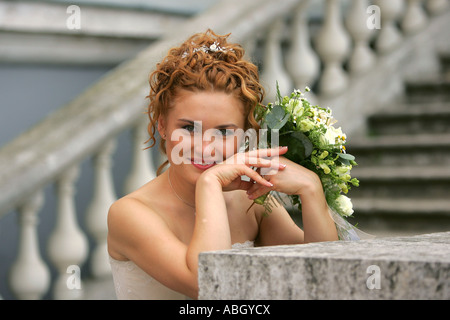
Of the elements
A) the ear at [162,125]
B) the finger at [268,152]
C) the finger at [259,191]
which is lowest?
the finger at [259,191]

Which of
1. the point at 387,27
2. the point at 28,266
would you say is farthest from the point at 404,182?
the point at 28,266

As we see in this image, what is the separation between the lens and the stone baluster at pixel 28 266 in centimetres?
334

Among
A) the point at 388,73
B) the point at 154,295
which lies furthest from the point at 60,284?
the point at 388,73

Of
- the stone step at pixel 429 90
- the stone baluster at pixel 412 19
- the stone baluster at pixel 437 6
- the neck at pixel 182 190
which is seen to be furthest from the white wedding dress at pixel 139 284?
the stone baluster at pixel 437 6

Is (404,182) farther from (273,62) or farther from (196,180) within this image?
(196,180)

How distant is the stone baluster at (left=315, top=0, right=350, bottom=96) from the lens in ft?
16.7

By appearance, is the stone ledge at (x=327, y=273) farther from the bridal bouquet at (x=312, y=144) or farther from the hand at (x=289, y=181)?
the bridal bouquet at (x=312, y=144)

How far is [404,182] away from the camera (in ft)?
15.3

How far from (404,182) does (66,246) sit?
2228 mm

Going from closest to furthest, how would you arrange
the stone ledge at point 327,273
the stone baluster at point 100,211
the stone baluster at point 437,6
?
the stone ledge at point 327,273, the stone baluster at point 100,211, the stone baluster at point 437,6

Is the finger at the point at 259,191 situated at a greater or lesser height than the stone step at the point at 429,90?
lesser

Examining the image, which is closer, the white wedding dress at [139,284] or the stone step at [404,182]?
the white wedding dress at [139,284]

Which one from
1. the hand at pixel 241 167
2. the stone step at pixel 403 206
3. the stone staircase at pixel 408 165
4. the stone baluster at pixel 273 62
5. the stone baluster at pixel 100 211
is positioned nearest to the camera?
the hand at pixel 241 167

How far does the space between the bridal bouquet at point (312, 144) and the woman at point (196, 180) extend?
0.06 metres
